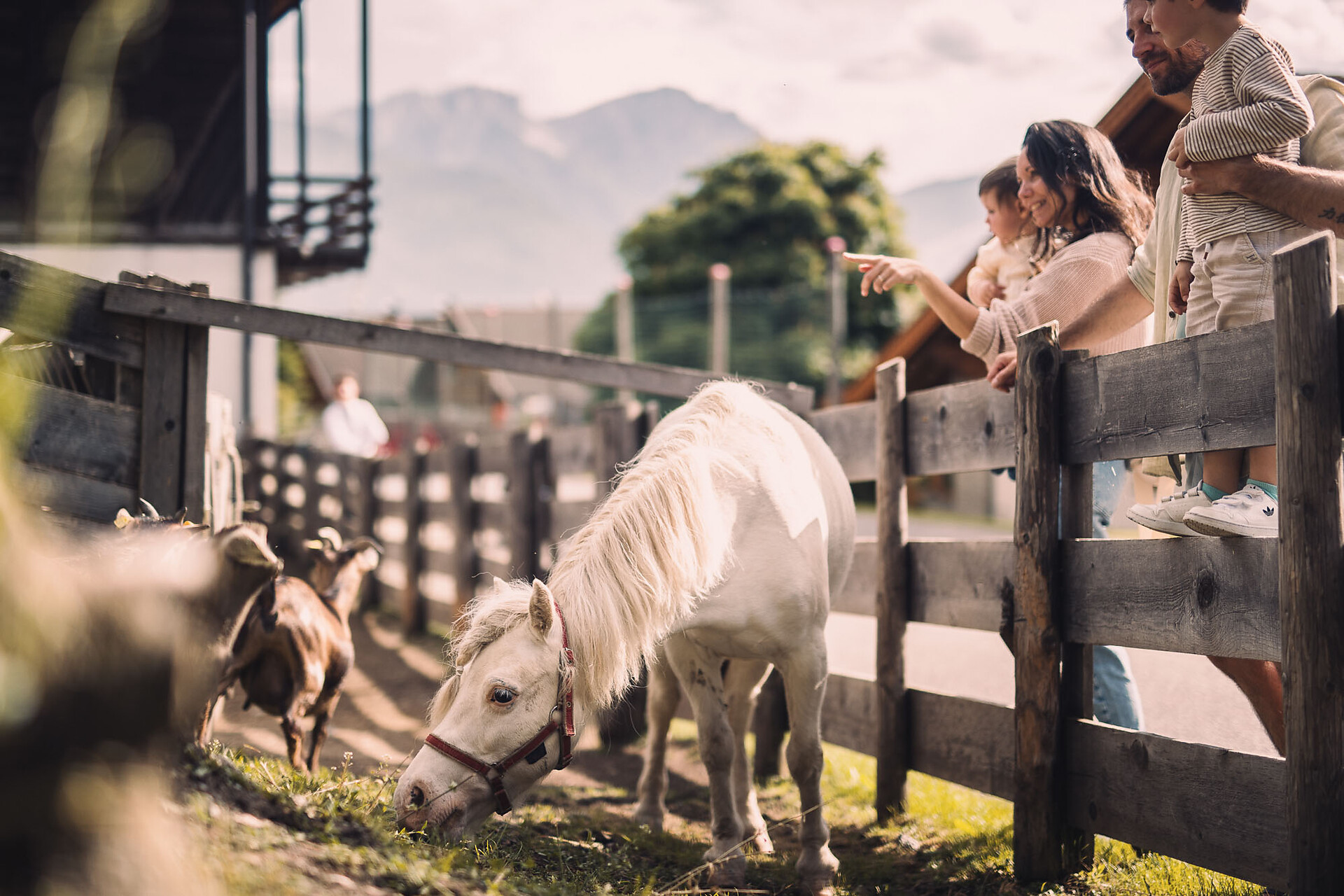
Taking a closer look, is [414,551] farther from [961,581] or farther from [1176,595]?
[1176,595]

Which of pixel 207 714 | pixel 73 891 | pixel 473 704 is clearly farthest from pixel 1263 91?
pixel 207 714

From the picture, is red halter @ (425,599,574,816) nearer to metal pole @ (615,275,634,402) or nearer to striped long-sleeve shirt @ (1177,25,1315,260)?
striped long-sleeve shirt @ (1177,25,1315,260)

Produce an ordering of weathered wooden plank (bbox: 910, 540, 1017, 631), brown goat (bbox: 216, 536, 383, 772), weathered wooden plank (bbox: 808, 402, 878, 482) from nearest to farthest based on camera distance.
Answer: weathered wooden plank (bbox: 910, 540, 1017, 631) → brown goat (bbox: 216, 536, 383, 772) → weathered wooden plank (bbox: 808, 402, 878, 482)

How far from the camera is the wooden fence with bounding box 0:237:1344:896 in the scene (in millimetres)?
1937

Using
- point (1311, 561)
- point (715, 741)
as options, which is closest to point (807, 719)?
point (715, 741)

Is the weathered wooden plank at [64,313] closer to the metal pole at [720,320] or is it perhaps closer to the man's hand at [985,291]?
the man's hand at [985,291]

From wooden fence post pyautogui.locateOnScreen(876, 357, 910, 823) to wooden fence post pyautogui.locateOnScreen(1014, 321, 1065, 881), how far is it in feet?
2.53

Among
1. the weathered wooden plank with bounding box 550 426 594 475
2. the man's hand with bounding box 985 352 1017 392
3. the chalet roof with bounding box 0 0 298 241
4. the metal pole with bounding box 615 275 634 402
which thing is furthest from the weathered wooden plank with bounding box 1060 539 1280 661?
the metal pole with bounding box 615 275 634 402

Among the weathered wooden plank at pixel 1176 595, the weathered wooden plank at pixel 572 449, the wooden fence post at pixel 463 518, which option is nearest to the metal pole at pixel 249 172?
the wooden fence post at pixel 463 518

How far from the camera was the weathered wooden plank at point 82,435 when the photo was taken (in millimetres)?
2881

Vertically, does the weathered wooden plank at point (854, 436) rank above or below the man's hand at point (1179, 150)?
below

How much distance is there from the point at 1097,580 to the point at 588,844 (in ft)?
5.49

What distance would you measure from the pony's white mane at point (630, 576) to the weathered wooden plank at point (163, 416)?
1167 millimetres

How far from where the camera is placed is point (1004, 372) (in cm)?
295
